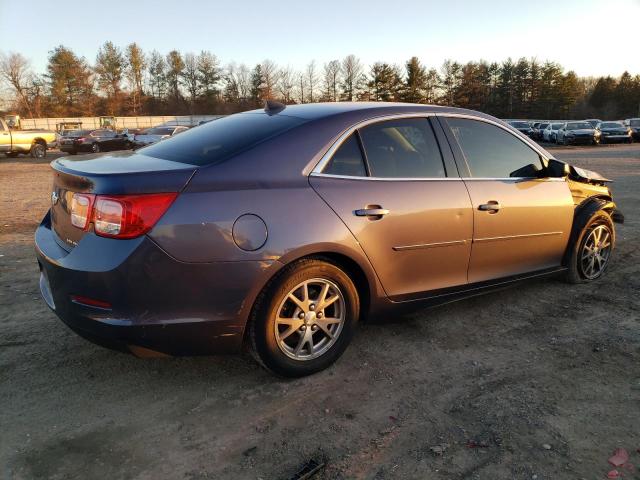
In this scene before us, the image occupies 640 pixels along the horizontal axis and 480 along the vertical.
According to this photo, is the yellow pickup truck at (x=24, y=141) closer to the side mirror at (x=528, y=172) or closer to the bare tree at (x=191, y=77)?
the side mirror at (x=528, y=172)

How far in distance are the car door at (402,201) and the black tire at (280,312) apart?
263 millimetres

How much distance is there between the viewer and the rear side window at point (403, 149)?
3279 millimetres

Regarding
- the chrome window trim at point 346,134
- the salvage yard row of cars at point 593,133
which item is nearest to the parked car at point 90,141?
the salvage yard row of cars at point 593,133

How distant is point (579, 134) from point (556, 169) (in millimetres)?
33857

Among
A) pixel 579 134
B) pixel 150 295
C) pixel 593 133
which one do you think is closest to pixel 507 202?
pixel 150 295

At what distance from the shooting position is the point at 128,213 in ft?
8.13

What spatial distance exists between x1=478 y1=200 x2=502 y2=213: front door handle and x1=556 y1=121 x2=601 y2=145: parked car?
3459 cm

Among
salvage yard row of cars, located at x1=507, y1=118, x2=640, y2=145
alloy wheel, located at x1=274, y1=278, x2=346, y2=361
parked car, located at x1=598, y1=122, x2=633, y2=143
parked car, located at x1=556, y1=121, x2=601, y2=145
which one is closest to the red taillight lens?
alloy wheel, located at x1=274, y1=278, x2=346, y2=361

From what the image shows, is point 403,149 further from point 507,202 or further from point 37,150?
point 37,150

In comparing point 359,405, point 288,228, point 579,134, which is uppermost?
point 579,134

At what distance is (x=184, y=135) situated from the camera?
3.65 metres

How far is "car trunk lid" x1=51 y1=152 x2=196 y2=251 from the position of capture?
253 cm

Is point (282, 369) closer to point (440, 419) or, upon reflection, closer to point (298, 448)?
point (298, 448)

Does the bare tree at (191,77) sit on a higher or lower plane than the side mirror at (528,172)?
higher
